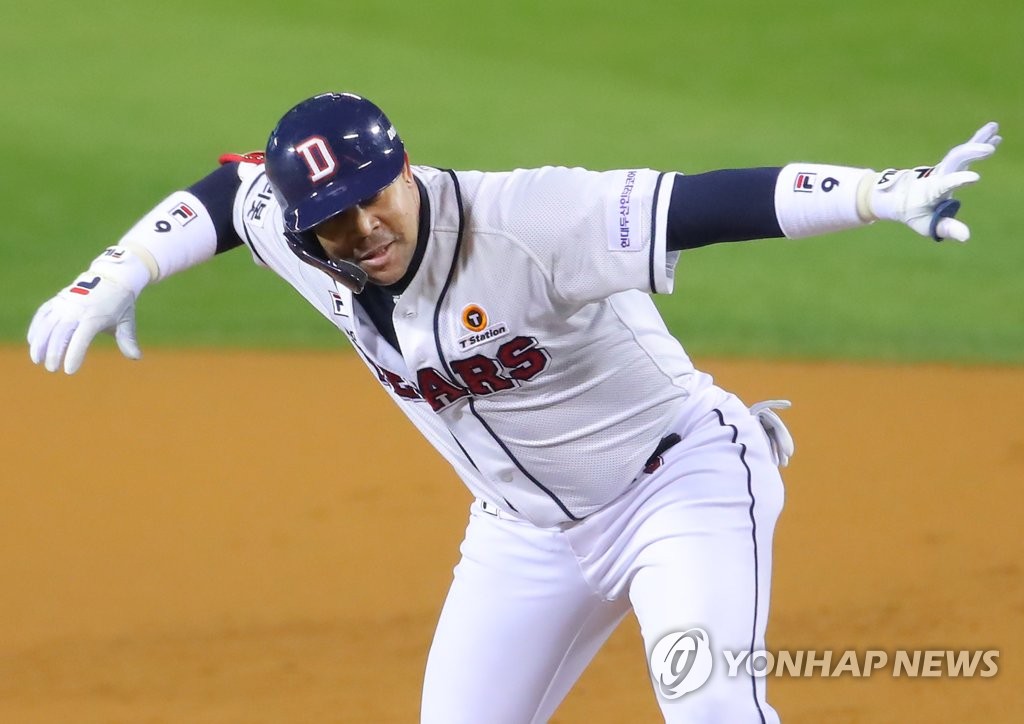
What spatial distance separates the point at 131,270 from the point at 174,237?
0.53 feet

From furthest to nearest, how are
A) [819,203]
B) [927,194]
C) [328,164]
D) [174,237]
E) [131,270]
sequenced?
[174,237], [131,270], [328,164], [819,203], [927,194]

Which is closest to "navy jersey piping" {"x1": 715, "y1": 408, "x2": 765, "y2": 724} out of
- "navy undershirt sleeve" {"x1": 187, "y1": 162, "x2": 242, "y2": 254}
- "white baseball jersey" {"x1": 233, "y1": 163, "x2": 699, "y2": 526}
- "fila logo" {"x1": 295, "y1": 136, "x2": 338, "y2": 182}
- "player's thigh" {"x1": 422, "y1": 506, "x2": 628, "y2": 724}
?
"white baseball jersey" {"x1": 233, "y1": 163, "x2": 699, "y2": 526}

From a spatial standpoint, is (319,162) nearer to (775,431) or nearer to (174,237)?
(174,237)

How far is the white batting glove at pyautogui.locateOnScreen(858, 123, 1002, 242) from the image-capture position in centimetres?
271

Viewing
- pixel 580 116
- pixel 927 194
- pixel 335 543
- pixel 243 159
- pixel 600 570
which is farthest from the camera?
pixel 580 116

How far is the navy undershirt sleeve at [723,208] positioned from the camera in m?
2.88

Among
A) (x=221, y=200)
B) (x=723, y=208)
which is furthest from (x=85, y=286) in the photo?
(x=723, y=208)

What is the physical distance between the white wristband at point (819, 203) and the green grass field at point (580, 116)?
16.9 feet

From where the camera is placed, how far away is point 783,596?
537 centimetres

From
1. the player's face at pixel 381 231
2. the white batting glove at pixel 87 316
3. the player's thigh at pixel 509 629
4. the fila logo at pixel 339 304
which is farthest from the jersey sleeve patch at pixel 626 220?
the white batting glove at pixel 87 316

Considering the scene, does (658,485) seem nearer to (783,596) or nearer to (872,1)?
(783,596)

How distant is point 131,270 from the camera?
3.58m

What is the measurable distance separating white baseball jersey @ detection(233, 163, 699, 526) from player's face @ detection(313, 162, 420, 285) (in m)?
0.06

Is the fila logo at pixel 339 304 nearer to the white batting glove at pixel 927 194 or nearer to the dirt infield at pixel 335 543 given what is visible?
the white batting glove at pixel 927 194
